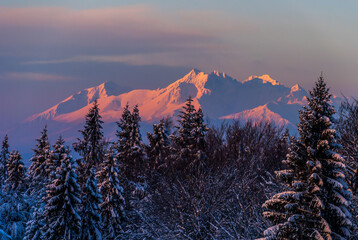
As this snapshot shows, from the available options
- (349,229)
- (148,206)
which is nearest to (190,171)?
(148,206)

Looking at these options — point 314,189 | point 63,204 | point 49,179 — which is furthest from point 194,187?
point 314,189

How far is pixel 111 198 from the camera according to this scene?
29.6 meters

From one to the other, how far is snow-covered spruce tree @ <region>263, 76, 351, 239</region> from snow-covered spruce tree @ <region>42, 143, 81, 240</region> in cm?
1476

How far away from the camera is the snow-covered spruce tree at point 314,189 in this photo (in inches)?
575

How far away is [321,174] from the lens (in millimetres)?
14969

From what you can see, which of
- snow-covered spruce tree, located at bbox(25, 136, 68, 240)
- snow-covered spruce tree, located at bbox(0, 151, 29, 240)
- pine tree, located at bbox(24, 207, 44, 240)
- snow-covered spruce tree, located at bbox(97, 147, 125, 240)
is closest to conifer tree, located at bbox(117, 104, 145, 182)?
snow-covered spruce tree, located at bbox(0, 151, 29, 240)

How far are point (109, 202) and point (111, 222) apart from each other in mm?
1668

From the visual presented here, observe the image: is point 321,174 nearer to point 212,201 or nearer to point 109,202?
point 212,201

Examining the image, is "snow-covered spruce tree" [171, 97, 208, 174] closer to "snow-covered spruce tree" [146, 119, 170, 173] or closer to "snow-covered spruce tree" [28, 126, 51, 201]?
→ "snow-covered spruce tree" [146, 119, 170, 173]

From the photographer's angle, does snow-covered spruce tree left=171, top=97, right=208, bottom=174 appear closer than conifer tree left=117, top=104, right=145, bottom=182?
Yes

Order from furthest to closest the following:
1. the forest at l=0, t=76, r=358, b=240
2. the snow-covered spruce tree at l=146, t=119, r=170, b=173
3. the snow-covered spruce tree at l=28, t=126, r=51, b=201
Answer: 1. the snow-covered spruce tree at l=146, t=119, r=170, b=173
2. the snow-covered spruce tree at l=28, t=126, r=51, b=201
3. the forest at l=0, t=76, r=358, b=240

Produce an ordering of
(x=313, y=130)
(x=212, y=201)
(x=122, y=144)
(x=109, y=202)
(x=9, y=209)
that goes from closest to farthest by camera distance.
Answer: (x=313, y=130), (x=212, y=201), (x=109, y=202), (x=9, y=209), (x=122, y=144)

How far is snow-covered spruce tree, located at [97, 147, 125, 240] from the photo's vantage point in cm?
2958

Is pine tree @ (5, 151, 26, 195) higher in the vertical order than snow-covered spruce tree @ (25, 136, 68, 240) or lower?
higher
